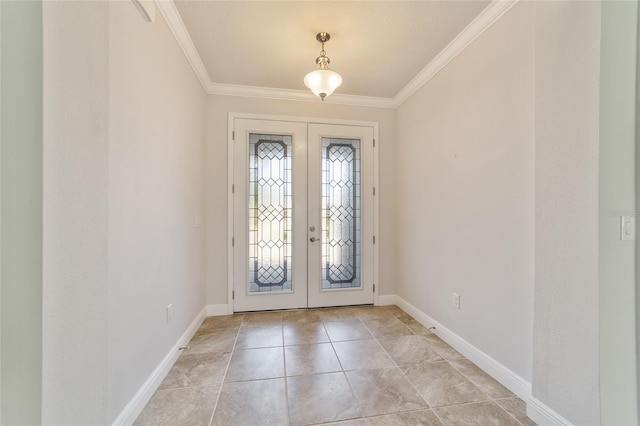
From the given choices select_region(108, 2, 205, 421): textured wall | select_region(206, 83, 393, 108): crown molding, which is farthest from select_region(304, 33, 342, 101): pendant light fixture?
select_region(108, 2, 205, 421): textured wall

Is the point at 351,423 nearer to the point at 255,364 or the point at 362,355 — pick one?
the point at 362,355

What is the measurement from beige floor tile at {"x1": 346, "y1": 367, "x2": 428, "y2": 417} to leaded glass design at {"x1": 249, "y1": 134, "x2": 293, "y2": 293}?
1.46 meters

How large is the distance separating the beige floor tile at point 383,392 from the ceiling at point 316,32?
2.58 metres

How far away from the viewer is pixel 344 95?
3.08 meters

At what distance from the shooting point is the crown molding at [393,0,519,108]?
1721mm

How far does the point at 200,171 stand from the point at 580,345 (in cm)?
308

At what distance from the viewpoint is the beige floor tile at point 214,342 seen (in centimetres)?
215

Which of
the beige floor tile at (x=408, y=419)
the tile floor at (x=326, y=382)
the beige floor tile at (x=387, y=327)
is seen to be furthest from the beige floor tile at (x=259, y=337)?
the beige floor tile at (x=408, y=419)

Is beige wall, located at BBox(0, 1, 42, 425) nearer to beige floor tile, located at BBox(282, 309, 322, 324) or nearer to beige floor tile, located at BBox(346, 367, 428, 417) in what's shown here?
beige floor tile, located at BBox(346, 367, 428, 417)

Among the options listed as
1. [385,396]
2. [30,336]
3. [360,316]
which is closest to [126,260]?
[30,336]

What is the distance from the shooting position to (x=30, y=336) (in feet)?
2.28

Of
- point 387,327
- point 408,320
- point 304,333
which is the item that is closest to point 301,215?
point 304,333

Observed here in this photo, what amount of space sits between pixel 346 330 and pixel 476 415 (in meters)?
1.23

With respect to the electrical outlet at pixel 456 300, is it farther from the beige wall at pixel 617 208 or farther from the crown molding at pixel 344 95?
the crown molding at pixel 344 95
